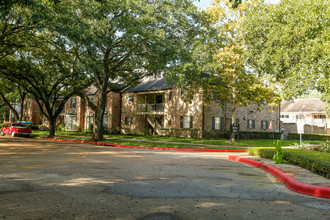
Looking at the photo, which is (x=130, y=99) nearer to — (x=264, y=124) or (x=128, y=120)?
(x=128, y=120)

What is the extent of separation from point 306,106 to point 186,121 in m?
42.7

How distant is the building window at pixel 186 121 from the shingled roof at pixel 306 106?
3454 centimetres

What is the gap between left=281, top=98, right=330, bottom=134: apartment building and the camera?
52325 millimetres

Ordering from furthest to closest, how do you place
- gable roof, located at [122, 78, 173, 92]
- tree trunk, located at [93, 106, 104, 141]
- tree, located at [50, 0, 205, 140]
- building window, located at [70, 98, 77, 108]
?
building window, located at [70, 98, 77, 108]
gable roof, located at [122, 78, 173, 92]
tree trunk, located at [93, 106, 104, 141]
tree, located at [50, 0, 205, 140]

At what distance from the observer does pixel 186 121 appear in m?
34.3

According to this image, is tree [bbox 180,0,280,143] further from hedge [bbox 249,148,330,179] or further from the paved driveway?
the paved driveway

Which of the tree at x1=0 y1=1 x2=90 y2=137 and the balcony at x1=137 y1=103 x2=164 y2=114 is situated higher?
the tree at x1=0 y1=1 x2=90 y2=137

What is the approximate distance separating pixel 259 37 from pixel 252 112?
16482 mm

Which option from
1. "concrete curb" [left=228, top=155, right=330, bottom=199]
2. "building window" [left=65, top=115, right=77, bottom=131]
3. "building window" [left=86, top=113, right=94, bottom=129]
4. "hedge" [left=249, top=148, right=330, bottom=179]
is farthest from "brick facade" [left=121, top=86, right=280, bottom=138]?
"concrete curb" [left=228, top=155, right=330, bottom=199]

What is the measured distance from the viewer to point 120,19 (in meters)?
19.8

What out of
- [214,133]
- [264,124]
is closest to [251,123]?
[264,124]

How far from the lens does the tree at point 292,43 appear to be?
66.7ft

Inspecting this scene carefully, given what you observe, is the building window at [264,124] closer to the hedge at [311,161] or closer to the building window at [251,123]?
the building window at [251,123]

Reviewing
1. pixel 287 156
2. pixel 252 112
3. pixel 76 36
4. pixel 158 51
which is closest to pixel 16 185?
pixel 287 156
